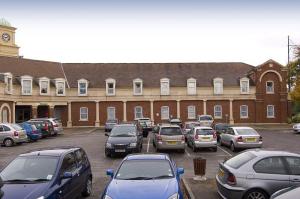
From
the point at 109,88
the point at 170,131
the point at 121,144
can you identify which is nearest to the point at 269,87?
the point at 109,88

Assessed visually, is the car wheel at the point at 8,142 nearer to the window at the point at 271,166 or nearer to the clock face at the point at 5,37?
the window at the point at 271,166

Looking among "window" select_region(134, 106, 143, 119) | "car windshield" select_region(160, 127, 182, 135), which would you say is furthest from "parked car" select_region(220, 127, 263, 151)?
"window" select_region(134, 106, 143, 119)

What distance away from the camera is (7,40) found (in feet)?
208

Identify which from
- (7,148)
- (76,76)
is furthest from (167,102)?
(7,148)

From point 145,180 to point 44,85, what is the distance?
4183 centimetres

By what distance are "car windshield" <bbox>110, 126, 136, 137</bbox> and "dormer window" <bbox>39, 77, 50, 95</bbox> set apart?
91.2ft

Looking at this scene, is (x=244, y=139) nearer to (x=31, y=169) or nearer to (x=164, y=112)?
(x=31, y=169)

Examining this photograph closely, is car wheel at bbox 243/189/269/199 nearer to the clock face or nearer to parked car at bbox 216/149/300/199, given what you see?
parked car at bbox 216/149/300/199

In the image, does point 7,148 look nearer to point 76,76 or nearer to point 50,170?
point 50,170

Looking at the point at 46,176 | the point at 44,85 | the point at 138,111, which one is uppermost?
the point at 44,85

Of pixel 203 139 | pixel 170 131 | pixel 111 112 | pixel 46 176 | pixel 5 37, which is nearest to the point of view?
pixel 46 176

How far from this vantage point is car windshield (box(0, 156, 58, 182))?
1003 cm

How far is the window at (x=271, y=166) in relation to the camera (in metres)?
10.9

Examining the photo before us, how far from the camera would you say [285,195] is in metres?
6.97
